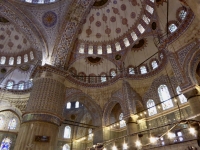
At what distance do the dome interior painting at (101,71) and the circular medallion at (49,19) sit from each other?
0.22 ft

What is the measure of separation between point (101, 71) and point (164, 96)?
5.48m

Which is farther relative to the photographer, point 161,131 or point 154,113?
point 154,113

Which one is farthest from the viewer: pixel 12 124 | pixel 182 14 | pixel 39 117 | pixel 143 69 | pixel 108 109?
pixel 12 124

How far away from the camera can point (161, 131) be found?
33.1 ft

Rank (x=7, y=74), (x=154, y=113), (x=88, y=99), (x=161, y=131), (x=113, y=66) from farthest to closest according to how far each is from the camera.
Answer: (x=7, y=74) → (x=113, y=66) → (x=88, y=99) → (x=154, y=113) → (x=161, y=131)

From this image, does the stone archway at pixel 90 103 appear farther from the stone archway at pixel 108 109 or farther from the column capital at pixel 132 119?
the column capital at pixel 132 119

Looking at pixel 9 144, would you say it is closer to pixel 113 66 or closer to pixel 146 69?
pixel 113 66

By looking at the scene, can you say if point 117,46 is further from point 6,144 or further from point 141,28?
point 6,144

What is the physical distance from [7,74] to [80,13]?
869 centimetres

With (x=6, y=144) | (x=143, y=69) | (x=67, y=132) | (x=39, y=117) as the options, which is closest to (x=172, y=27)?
(x=143, y=69)

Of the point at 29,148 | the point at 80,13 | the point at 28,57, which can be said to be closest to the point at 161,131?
the point at 29,148

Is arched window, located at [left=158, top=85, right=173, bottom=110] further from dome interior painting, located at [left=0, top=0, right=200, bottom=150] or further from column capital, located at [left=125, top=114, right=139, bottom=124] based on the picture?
column capital, located at [left=125, top=114, right=139, bottom=124]

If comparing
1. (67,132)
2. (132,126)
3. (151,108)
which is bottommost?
(132,126)

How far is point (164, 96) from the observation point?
430 inches
